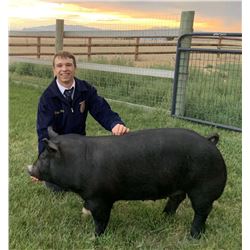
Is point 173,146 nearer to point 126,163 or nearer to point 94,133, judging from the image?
point 126,163

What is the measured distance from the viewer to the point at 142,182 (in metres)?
3.04

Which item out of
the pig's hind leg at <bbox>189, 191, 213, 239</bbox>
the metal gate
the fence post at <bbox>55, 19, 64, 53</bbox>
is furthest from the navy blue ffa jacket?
the fence post at <bbox>55, 19, 64, 53</bbox>

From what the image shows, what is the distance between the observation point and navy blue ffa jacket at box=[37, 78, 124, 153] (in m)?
3.78

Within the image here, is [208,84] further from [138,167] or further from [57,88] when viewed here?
[138,167]

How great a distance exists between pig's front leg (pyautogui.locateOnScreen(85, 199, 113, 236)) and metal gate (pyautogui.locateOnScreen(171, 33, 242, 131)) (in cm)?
359

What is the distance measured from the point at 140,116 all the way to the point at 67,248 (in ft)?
13.0

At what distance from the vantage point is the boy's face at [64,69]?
3.67 m

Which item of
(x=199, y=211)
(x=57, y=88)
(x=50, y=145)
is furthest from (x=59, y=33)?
(x=199, y=211)

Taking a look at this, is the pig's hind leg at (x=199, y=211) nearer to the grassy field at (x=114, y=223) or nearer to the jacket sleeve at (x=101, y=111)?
the grassy field at (x=114, y=223)

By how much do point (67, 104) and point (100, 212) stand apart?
1.08 m

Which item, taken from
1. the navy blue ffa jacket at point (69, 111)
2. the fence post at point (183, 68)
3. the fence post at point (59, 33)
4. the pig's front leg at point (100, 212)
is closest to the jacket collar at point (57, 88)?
the navy blue ffa jacket at point (69, 111)

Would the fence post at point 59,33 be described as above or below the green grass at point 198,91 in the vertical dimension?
above

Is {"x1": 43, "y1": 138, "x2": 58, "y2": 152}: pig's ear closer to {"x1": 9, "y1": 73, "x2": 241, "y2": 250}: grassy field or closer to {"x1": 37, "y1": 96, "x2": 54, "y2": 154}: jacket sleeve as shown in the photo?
{"x1": 9, "y1": 73, "x2": 241, "y2": 250}: grassy field
